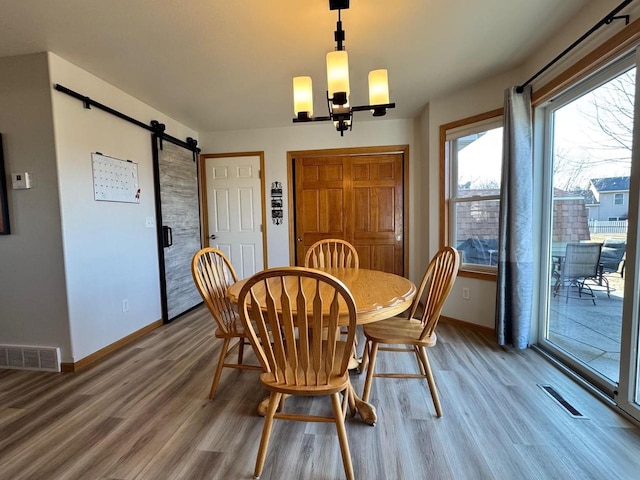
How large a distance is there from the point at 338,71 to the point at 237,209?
109 inches

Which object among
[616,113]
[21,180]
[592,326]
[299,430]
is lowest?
[299,430]

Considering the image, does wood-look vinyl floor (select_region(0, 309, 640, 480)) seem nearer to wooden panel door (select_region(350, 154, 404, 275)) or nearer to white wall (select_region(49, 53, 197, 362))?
white wall (select_region(49, 53, 197, 362))

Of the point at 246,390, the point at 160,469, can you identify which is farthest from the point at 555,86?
the point at 160,469

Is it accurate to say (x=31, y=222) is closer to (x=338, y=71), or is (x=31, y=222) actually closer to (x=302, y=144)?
(x=338, y=71)

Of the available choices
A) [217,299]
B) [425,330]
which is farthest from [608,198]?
[217,299]

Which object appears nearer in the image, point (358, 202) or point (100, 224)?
point (100, 224)

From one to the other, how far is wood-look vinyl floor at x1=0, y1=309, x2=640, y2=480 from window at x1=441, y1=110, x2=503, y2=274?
41.5 inches

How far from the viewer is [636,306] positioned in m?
1.53

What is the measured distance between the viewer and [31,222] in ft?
7.02

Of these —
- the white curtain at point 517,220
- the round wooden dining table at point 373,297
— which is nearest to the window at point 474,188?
the white curtain at point 517,220

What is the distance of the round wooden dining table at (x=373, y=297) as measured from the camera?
1.30 m

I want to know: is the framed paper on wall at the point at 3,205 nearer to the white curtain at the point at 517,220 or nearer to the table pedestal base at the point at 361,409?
the table pedestal base at the point at 361,409

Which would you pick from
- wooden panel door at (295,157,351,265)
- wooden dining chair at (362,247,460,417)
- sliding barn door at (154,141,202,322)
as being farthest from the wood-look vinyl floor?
wooden panel door at (295,157,351,265)

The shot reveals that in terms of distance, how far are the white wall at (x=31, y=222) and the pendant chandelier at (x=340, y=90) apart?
1.86 m
